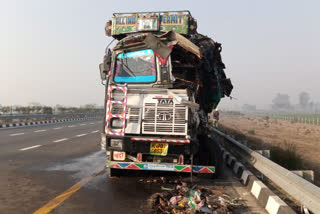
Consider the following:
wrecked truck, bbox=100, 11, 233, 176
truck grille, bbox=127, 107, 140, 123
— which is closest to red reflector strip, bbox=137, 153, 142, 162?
wrecked truck, bbox=100, 11, 233, 176

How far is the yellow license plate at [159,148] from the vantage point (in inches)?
225

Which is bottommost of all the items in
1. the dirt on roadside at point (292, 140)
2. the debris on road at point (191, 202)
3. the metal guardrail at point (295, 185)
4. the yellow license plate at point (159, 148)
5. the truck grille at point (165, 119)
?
the dirt on roadside at point (292, 140)

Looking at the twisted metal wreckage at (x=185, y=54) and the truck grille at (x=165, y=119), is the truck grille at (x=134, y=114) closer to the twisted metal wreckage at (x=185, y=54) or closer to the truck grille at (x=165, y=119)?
the truck grille at (x=165, y=119)

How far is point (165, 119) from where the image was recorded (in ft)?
18.9

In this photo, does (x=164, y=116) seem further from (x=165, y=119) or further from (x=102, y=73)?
(x=102, y=73)

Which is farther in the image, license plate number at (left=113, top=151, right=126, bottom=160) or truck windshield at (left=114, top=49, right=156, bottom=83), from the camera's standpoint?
truck windshield at (left=114, top=49, right=156, bottom=83)

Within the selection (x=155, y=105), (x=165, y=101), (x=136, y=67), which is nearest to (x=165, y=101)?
(x=165, y=101)

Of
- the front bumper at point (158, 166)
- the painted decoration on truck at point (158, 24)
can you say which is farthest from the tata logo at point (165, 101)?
the painted decoration on truck at point (158, 24)

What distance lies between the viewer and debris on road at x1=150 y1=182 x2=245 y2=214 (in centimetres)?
442

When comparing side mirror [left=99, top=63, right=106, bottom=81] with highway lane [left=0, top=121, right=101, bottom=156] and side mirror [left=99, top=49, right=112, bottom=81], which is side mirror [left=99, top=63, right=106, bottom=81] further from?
highway lane [left=0, top=121, right=101, bottom=156]

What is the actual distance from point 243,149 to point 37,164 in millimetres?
5541

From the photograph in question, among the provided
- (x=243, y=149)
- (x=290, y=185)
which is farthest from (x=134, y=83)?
(x=290, y=185)

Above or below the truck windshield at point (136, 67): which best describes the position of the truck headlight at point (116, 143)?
below

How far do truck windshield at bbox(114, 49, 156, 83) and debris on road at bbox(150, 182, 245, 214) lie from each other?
8.34 ft
